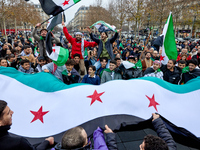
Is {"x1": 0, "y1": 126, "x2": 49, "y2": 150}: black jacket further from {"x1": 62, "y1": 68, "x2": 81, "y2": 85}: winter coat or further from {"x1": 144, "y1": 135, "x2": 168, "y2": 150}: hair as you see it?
{"x1": 62, "y1": 68, "x2": 81, "y2": 85}: winter coat

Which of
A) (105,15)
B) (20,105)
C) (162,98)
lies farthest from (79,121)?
(105,15)

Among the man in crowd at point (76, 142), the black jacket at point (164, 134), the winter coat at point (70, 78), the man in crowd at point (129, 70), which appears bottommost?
the black jacket at point (164, 134)

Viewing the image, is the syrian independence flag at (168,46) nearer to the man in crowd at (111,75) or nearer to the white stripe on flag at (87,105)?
the man in crowd at (111,75)

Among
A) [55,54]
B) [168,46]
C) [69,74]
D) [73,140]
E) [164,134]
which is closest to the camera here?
[73,140]

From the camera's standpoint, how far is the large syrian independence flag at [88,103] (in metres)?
2.68

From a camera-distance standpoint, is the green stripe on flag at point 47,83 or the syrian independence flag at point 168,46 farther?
the syrian independence flag at point 168,46

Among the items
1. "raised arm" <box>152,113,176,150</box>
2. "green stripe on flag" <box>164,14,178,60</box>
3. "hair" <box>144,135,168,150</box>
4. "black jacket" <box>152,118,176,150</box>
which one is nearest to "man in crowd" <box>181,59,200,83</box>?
"green stripe on flag" <box>164,14,178,60</box>

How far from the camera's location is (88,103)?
2885 millimetres

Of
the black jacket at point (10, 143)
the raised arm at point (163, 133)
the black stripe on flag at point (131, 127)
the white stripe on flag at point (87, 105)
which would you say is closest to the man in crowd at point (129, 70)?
the white stripe on flag at point (87, 105)

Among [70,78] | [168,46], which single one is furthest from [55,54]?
[168,46]

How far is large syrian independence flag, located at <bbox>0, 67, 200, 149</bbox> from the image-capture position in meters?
2.68

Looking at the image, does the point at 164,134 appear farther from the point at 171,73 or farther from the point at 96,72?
the point at 96,72

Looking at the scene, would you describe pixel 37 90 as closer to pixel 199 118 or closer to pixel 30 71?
pixel 30 71

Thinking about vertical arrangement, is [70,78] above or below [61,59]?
below
